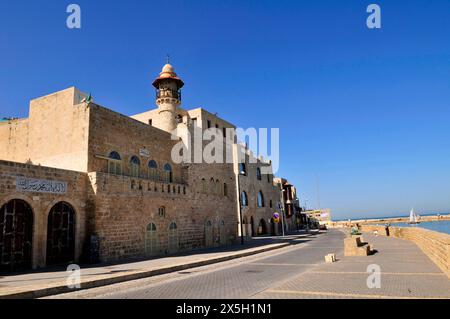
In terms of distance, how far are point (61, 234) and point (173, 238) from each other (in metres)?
7.82

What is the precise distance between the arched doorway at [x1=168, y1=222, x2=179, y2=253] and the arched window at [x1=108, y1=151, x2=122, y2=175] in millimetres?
4988

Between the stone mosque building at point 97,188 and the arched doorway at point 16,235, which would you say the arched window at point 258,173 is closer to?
the stone mosque building at point 97,188

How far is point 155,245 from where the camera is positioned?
19250mm

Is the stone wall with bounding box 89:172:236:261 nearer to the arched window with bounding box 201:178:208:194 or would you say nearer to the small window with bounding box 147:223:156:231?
the small window with bounding box 147:223:156:231

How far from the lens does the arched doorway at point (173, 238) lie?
20797 mm

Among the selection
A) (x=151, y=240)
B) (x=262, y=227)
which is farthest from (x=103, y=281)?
(x=262, y=227)

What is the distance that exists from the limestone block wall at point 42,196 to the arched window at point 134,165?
13.6 ft

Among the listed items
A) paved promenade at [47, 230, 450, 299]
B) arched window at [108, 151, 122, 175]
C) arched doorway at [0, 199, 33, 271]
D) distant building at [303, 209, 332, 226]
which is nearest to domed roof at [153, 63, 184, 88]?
arched window at [108, 151, 122, 175]

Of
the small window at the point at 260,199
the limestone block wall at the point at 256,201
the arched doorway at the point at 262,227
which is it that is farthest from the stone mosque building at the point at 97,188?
the small window at the point at 260,199

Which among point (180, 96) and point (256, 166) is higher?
point (180, 96)

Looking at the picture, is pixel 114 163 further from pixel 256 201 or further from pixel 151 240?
pixel 256 201
